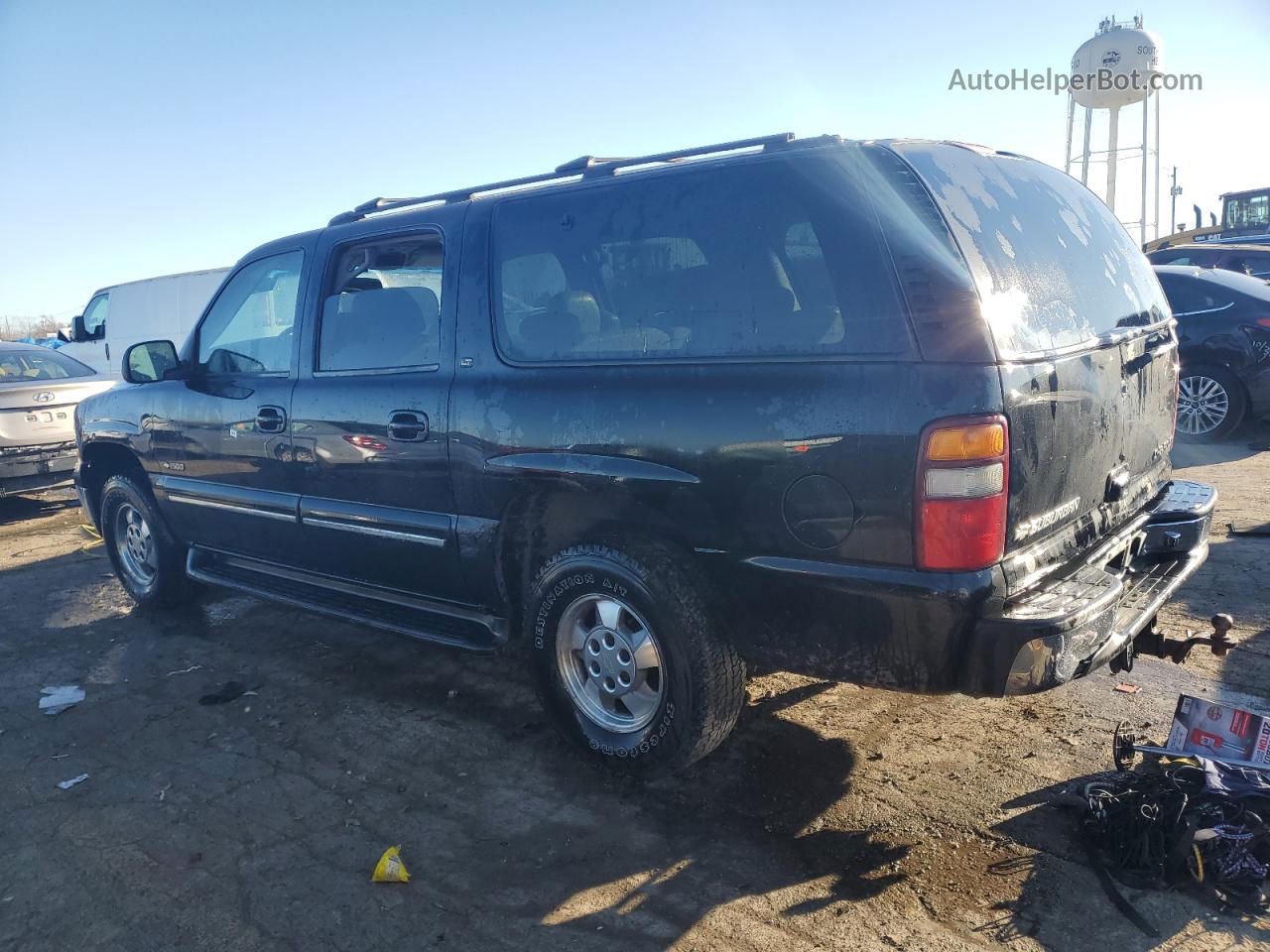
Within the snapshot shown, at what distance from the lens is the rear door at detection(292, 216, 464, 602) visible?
363 centimetres

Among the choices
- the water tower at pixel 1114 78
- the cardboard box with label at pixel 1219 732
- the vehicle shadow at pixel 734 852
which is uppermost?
the water tower at pixel 1114 78

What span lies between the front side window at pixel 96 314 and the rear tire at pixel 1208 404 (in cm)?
1749

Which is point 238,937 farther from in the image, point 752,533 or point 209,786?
point 752,533

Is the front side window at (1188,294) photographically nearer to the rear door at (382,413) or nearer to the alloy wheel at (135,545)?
the rear door at (382,413)

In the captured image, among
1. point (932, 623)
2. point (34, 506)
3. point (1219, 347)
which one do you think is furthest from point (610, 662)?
point (34, 506)

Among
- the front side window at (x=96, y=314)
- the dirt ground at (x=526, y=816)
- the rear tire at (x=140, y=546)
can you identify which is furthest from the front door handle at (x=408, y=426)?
Result: the front side window at (x=96, y=314)

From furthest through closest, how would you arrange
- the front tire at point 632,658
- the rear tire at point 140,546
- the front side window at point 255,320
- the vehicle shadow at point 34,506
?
the vehicle shadow at point 34,506, the rear tire at point 140,546, the front side window at point 255,320, the front tire at point 632,658

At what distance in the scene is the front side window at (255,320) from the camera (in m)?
4.39

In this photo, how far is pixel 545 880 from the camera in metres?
2.72

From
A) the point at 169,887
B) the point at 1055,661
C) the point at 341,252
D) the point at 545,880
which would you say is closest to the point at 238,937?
the point at 169,887

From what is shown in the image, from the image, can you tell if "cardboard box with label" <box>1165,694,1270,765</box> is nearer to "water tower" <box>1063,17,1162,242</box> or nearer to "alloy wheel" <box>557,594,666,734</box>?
"alloy wheel" <box>557,594,666,734</box>

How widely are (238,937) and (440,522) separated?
62.9 inches

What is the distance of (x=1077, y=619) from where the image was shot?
2510 millimetres

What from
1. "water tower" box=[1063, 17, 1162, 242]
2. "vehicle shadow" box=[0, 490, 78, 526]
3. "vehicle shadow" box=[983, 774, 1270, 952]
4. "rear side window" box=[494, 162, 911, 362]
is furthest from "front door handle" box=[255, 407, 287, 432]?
"water tower" box=[1063, 17, 1162, 242]
